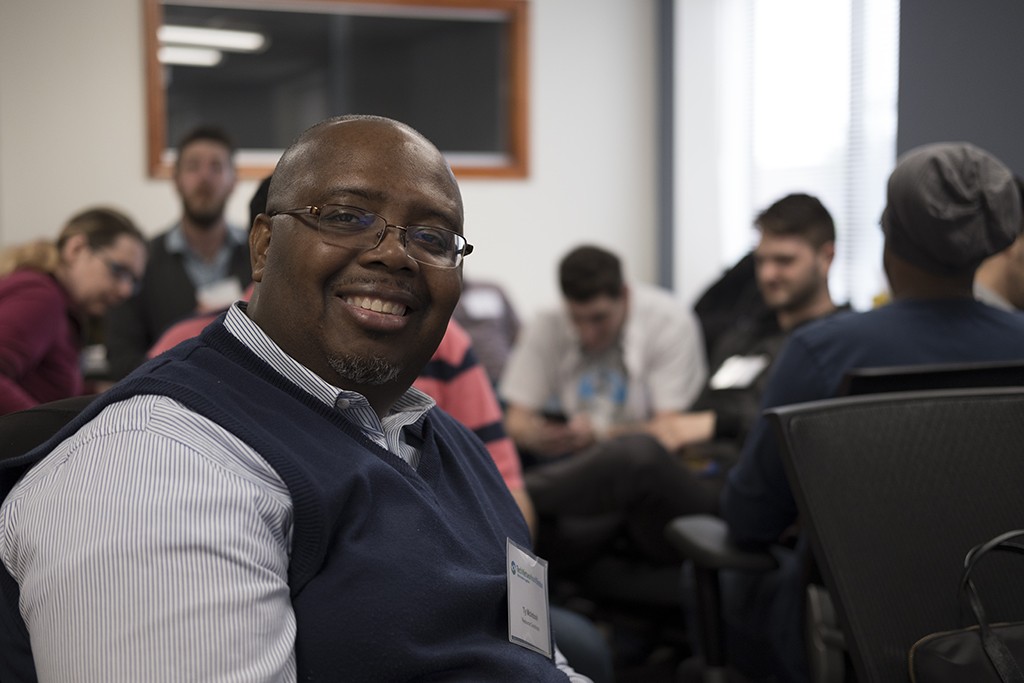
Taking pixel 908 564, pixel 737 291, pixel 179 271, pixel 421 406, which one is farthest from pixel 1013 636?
pixel 179 271

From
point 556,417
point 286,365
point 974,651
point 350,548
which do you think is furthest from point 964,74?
point 350,548

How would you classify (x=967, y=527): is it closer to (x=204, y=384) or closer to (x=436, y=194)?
(x=436, y=194)

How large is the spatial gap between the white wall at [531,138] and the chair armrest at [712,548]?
362cm

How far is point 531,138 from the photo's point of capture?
5.90 metres

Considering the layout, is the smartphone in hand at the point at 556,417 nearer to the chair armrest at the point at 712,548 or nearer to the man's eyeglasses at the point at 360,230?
the chair armrest at the point at 712,548

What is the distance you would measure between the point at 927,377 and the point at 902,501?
0.31m

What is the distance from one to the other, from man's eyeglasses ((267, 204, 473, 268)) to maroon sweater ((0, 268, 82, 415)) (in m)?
1.64

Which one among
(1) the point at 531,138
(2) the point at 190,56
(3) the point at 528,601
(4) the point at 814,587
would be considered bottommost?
(4) the point at 814,587

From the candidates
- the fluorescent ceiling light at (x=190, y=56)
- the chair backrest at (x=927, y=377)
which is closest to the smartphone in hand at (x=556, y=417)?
the chair backrest at (x=927, y=377)

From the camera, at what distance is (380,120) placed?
3.98 feet

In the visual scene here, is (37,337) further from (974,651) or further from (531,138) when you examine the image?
(531,138)

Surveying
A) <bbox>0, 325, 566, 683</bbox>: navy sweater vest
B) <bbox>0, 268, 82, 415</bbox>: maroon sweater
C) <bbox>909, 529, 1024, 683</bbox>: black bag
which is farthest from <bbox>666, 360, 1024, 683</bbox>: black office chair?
<bbox>0, 268, 82, 415</bbox>: maroon sweater

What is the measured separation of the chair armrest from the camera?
188 centimetres

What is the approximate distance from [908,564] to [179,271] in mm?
3562
